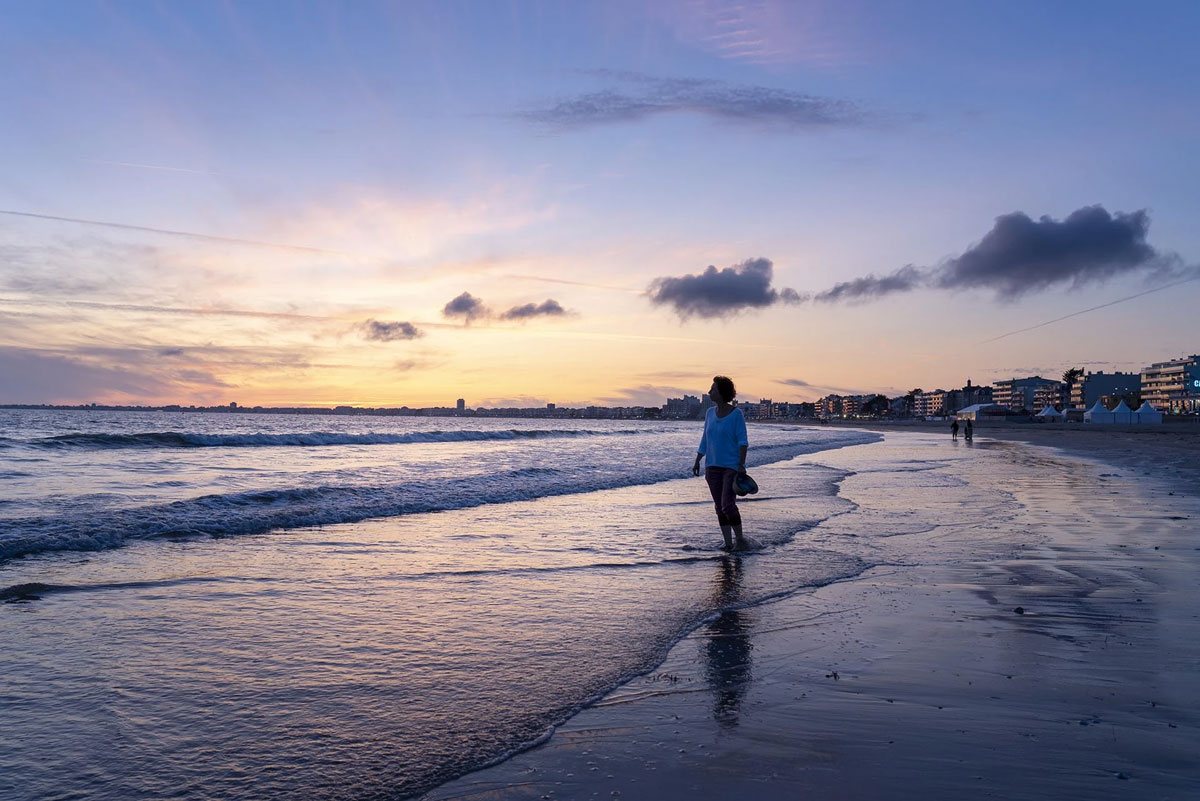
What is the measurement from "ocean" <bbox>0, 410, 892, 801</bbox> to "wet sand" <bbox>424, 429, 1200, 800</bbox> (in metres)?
0.41

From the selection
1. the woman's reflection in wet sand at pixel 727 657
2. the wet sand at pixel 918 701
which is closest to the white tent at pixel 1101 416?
the wet sand at pixel 918 701

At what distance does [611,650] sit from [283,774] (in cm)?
249

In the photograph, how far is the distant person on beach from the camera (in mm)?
9703

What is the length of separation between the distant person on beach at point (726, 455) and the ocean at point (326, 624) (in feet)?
A: 1.56

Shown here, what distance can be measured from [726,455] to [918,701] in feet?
18.2

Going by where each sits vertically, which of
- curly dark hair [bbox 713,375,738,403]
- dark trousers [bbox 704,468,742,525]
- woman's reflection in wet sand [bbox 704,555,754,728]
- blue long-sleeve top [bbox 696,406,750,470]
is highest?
curly dark hair [bbox 713,375,738,403]

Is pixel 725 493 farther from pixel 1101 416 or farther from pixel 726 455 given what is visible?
pixel 1101 416

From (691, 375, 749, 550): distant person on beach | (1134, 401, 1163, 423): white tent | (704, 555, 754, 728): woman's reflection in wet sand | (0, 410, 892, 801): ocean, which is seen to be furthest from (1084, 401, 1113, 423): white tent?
(704, 555, 754, 728): woman's reflection in wet sand

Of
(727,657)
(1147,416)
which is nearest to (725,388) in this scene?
(727,657)

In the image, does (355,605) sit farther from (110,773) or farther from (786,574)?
(786,574)

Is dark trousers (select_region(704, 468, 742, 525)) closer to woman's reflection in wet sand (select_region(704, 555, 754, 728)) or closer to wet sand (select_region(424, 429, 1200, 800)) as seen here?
wet sand (select_region(424, 429, 1200, 800))

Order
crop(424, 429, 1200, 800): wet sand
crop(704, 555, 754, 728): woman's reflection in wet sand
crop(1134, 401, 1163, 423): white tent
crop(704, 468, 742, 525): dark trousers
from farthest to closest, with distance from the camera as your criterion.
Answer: crop(1134, 401, 1163, 423): white tent, crop(704, 468, 742, 525): dark trousers, crop(704, 555, 754, 728): woman's reflection in wet sand, crop(424, 429, 1200, 800): wet sand

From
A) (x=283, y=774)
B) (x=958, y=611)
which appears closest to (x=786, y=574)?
(x=958, y=611)

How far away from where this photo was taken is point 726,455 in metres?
9.72
